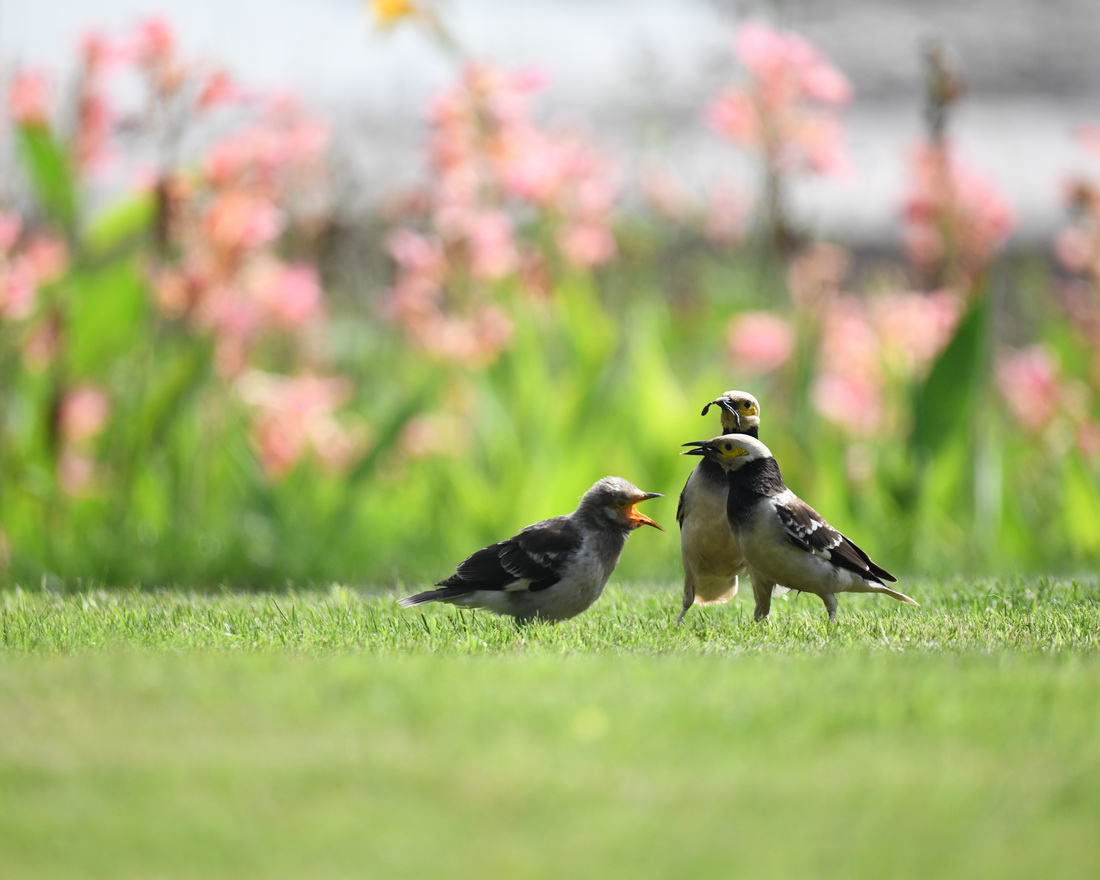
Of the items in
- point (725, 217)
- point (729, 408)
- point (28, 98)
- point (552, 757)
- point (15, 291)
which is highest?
point (28, 98)

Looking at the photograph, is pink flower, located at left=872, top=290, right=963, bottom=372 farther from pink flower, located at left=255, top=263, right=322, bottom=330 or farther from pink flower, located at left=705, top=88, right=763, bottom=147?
pink flower, located at left=255, top=263, right=322, bottom=330

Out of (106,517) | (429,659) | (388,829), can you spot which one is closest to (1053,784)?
(388,829)

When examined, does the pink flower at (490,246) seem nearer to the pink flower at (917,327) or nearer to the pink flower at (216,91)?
the pink flower at (216,91)

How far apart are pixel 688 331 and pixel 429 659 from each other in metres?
5.48

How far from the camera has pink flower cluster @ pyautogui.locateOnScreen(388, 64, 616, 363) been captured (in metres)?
7.00

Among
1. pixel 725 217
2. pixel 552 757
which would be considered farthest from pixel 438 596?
pixel 725 217

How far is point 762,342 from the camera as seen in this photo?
24.3 feet

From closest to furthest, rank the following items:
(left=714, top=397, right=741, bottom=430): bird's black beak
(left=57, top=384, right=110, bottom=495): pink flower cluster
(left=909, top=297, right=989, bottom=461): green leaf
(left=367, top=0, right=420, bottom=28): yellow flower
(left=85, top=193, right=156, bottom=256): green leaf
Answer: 1. (left=714, top=397, right=741, bottom=430): bird's black beak
2. (left=909, top=297, right=989, bottom=461): green leaf
3. (left=367, top=0, right=420, bottom=28): yellow flower
4. (left=57, top=384, right=110, bottom=495): pink flower cluster
5. (left=85, top=193, right=156, bottom=256): green leaf

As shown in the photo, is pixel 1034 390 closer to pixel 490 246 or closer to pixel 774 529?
pixel 490 246

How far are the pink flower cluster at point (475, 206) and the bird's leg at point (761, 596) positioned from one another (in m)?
2.87

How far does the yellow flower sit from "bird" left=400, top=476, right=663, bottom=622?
3.03 meters

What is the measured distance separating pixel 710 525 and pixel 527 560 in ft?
2.00

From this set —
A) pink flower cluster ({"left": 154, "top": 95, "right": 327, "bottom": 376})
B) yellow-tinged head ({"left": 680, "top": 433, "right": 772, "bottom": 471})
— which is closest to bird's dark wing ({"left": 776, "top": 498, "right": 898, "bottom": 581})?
yellow-tinged head ({"left": 680, "top": 433, "right": 772, "bottom": 471})

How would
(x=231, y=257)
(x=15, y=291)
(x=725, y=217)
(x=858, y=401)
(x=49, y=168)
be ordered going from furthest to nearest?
(x=725, y=217) → (x=858, y=401) → (x=49, y=168) → (x=231, y=257) → (x=15, y=291)
